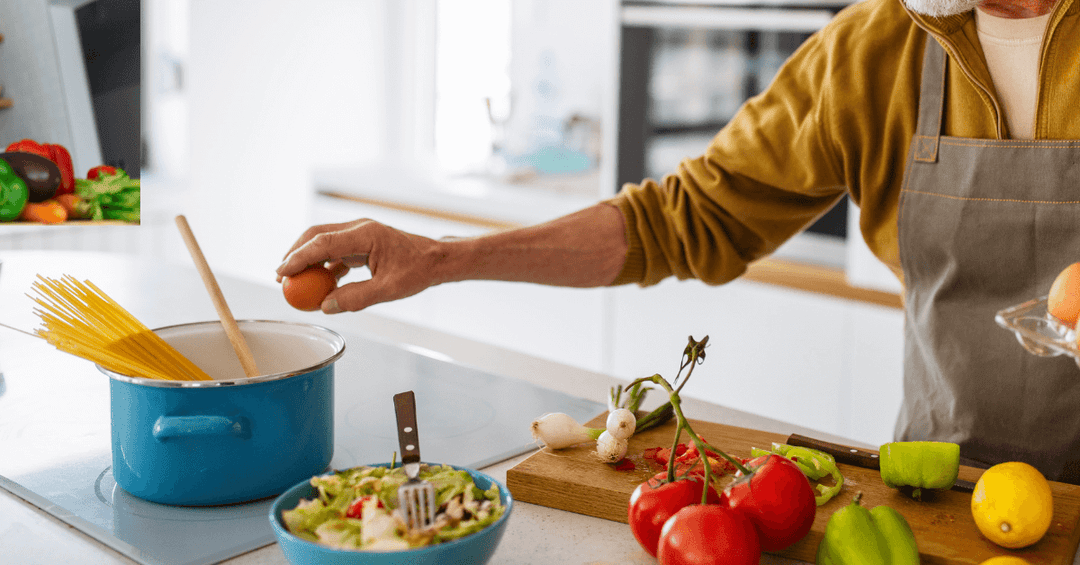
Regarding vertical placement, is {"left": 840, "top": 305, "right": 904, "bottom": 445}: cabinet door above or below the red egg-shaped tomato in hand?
Result: below

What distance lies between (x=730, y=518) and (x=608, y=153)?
216 cm

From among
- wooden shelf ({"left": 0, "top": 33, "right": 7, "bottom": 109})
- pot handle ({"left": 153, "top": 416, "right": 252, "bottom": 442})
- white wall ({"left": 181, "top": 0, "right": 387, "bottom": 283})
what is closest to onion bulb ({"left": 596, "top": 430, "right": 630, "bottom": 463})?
pot handle ({"left": 153, "top": 416, "right": 252, "bottom": 442})

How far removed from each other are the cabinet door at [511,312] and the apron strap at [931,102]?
1.58 meters

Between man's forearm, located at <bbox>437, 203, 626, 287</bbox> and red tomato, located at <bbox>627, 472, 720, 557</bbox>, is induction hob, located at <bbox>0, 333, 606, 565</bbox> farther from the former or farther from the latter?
red tomato, located at <bbox>627, 472, 720, 557</bbox>

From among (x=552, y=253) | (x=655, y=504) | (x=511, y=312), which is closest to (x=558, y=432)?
(x=655, y=504)

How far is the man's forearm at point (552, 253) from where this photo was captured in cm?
122

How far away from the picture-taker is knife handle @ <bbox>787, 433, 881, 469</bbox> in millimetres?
905

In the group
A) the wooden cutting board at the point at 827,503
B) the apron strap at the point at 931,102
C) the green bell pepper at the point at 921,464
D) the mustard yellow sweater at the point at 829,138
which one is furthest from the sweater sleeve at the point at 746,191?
the green bell pepper at the point at 921,464

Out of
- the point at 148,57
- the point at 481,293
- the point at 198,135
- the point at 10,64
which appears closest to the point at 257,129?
the point at 198,135

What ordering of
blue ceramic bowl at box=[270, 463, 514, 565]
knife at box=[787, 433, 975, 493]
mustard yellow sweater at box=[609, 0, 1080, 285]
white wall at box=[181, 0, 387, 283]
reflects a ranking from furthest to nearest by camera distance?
white wall at box=[181, 0, 387, 283] → mustard yellow sweater at box=[609, 0, 1080, 285] → knife at box=[787, 433, 975, 493] → blue ceramic bowl at box=[270, 463, 514, 565]

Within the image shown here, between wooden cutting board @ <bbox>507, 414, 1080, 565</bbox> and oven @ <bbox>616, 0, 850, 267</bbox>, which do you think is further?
oven @ <bbox>616, 0, 850, 267</bbox>

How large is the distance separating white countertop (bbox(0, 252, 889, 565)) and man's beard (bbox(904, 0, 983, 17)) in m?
0.49

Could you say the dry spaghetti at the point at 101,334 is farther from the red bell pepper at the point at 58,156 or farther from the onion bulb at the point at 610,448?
the onion bulb at the point at 610,448

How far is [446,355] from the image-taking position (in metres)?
1.43
